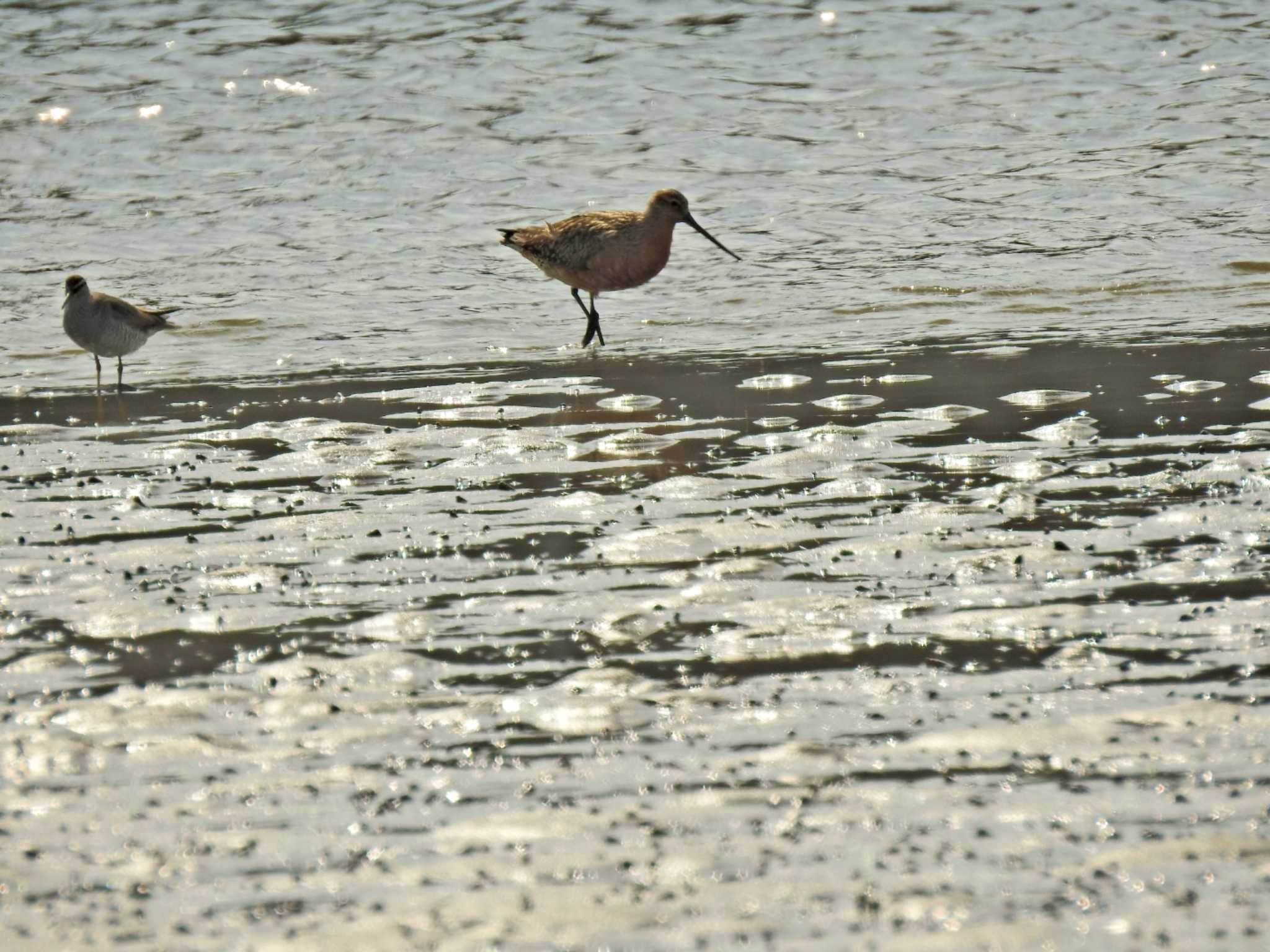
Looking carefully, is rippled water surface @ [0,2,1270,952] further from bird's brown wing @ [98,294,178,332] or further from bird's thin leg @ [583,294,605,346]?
bird's brown wing @ [98,294,178,332]

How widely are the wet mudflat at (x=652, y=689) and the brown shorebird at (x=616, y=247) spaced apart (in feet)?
16.0

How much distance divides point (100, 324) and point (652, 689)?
293 inches

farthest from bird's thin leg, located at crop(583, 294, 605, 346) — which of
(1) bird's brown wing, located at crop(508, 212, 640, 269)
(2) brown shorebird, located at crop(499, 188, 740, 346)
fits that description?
(1) bird's brown wing, located at crop(508, 212, 640, 269)

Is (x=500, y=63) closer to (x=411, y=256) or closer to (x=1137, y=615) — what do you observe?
(x=411, y=256)

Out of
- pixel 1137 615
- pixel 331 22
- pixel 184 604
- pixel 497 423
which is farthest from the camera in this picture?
pixel 331 22

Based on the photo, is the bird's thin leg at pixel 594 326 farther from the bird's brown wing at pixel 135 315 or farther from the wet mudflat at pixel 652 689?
the wet mudflat at pixel 652 689

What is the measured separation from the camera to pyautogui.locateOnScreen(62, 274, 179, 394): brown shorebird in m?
10.6

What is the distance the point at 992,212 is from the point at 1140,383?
728 centimetres

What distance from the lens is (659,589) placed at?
5.14 metres

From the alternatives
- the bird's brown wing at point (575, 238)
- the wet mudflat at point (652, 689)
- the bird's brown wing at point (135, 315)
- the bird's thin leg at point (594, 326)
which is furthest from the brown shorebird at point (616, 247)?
the wet mudflat at point (652, 689)

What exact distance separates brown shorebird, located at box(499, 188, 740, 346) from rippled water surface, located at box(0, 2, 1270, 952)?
41 centimetres

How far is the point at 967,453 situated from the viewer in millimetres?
6941

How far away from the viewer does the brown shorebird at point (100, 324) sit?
10.6m

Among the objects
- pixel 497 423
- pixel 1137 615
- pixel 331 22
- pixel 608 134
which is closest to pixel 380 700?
pixel 1137 615
